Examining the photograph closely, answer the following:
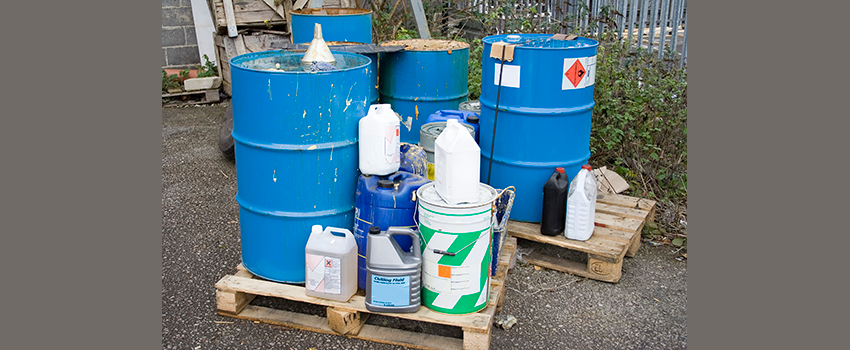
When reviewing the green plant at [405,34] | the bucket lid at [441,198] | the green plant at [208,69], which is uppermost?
the green plant at [405,34]

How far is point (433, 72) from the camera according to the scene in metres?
4.80

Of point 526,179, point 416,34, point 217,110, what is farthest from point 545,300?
point 217,110

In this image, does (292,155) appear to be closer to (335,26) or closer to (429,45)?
(429,45)

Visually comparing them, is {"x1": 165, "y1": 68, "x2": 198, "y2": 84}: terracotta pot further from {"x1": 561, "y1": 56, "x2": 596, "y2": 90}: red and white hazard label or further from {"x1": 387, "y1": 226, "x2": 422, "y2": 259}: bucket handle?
{"x1": 387, "y1": 226, "x2": 422, "y2": 259}: bucket handle

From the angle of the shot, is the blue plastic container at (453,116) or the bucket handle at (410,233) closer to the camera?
the bucket handle at (410,233)

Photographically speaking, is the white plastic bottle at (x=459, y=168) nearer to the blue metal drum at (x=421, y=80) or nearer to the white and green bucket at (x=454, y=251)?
the white and green bucket at (x=454, y=251)

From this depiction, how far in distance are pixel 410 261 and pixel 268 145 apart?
2.85 feet

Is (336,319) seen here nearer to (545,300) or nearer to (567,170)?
(545,300)

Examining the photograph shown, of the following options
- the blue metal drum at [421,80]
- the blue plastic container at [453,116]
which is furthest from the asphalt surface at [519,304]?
the blue metal drum at [421,80]

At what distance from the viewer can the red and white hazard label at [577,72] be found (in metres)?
3.77

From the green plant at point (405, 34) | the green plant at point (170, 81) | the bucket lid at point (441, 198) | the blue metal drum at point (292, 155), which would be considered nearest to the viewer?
the bucket lid at point (441, 198)

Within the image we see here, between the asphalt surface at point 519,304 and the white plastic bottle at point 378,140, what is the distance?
32.0 inches

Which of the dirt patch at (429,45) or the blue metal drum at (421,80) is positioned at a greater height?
the dirt patch at (429,45)

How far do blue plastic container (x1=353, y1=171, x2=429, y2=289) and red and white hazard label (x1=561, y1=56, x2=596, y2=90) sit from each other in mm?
1143
